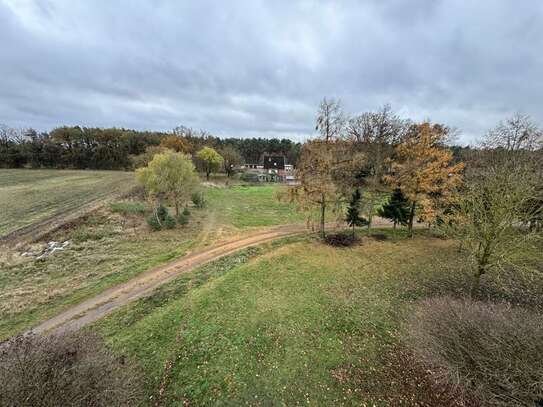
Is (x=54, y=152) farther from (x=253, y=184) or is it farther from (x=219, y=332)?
(x=219, y=332)

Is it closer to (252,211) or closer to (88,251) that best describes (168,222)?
(88,251)

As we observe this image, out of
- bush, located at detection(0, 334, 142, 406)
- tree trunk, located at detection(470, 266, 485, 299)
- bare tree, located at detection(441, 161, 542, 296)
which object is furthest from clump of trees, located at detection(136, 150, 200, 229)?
tree trunk, located at detection(470, 266, 485, 299)

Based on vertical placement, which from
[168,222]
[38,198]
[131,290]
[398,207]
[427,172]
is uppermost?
[427,172]

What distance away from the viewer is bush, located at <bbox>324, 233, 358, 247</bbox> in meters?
17.9

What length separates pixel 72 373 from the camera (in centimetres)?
420

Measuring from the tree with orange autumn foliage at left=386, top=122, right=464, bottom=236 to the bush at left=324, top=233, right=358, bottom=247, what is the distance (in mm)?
5267

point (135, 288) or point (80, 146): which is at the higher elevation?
point (80, 146)

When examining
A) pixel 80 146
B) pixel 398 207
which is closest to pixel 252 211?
pixel 398 207

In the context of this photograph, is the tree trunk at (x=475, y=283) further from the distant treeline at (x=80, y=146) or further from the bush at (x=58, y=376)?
the distant treeline at (x=80, y=146)

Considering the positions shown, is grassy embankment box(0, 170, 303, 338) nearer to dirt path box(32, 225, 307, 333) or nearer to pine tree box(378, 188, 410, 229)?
dirt path box(32, 225, 307, 333)

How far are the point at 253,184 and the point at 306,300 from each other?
1760 inches

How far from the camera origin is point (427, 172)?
16.3m

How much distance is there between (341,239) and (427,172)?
309 inches

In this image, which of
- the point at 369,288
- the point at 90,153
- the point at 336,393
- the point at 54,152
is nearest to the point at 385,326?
the point at 369,288
